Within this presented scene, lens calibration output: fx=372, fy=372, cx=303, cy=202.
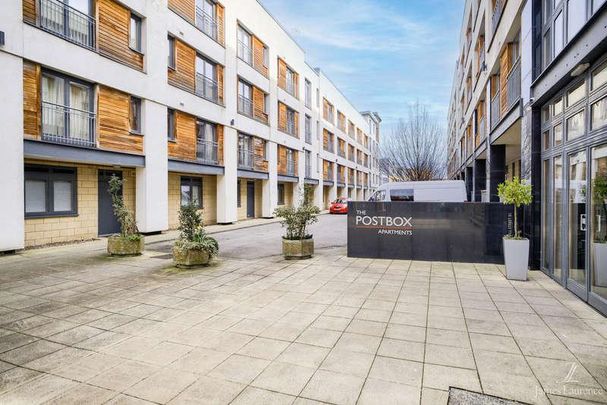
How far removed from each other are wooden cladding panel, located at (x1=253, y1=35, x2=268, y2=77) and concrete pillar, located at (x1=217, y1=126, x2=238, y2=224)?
5.61 metres

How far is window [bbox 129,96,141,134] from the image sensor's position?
45.4ft

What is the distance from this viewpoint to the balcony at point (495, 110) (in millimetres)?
12258

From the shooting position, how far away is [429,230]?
8.88 meters

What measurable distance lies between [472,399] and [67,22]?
1387 cm

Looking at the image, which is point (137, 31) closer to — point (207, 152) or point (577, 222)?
point (207, 152)

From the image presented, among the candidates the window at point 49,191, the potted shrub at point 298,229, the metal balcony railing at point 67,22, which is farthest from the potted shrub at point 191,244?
the metal balcony railing at point 67,22

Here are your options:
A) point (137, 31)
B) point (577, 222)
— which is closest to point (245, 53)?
point (137, 31)

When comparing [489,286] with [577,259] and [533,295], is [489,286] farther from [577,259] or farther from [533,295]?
[577,259]

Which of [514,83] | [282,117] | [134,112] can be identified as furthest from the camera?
[282,117]

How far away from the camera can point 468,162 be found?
21.0 m

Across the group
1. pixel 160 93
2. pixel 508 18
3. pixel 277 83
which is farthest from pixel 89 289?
pixel 277 83


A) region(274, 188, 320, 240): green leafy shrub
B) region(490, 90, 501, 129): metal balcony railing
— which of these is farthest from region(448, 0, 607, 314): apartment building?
region(274, 188, 320, 240): green leafy shrub

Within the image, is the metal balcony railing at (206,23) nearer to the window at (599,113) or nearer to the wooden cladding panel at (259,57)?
the wooden cladding panel at (259,57)

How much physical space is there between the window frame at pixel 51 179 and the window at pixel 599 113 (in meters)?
13.0
